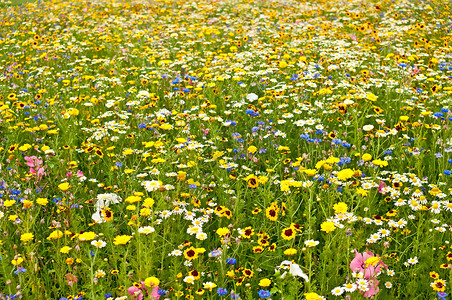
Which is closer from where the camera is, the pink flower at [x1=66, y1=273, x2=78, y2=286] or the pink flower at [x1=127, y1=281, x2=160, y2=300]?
the pink flower at [x1=127, y1=281, x2=160, y2=300]

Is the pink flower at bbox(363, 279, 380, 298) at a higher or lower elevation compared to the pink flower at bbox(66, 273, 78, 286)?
lower

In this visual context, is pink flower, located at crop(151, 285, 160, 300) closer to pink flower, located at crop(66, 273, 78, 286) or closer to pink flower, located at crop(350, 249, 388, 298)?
pink flower, located at crop(66, 273, 78, 286)

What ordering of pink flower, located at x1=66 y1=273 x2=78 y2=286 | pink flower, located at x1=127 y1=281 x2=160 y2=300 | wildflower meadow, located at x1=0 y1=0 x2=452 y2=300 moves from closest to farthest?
pink flower, located at x1=127 y1=281 x2=160 y2=300 → pink flower, located at x1=66 y1=273 x2=78 y2=286 → wildflower meadow, located at x1=0 y1=0 x2=452 y2=300

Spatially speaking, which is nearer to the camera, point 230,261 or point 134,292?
point 134,292

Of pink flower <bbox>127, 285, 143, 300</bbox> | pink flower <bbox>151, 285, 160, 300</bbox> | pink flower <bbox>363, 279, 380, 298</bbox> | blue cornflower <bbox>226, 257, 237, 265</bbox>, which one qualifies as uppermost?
pink flower <bbox>127, 285, 143, 300</bbox>

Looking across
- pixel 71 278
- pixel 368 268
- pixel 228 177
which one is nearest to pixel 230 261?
pixel 368 268

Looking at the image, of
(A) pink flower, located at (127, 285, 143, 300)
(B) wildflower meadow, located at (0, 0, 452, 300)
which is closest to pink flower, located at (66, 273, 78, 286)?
(B) wildflower meadow, located at (0, 0, 452, 300)

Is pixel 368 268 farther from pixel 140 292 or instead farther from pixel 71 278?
pixel 71 278

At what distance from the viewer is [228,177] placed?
3.33 metres

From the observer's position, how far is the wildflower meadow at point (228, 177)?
225cm

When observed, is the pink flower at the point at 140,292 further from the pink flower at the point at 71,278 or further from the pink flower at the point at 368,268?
the pink flower at the point at 368,268

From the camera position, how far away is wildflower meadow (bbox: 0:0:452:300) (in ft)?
7.38

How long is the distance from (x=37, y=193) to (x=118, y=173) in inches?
24.3

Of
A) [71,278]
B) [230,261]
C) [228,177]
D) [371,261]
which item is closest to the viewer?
[371,261]
